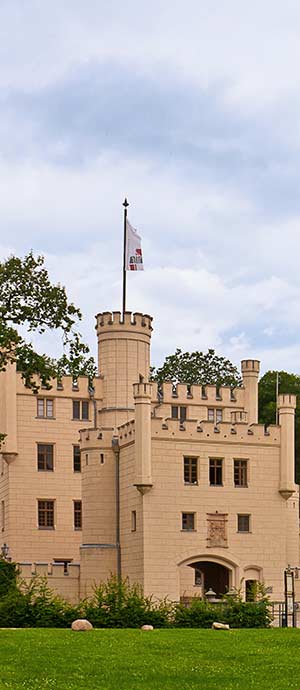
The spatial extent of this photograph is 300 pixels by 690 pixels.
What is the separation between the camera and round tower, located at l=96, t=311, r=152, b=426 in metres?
59.5

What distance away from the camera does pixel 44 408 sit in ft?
197

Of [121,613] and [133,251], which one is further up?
[133,251]

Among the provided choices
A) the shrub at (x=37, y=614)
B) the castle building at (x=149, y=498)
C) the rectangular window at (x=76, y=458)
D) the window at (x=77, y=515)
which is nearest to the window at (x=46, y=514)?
the castle building at (x=149, y=498)

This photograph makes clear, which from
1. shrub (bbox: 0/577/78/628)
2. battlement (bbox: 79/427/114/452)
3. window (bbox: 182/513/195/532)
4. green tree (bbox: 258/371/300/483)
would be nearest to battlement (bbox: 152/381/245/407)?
battlement (bbox: 79/427/114/452)

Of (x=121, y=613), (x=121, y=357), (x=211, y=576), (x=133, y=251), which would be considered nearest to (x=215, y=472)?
(x=211, y=576)

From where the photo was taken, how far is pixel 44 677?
21.6m

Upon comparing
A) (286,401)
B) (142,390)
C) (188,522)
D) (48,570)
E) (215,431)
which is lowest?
(48,570)

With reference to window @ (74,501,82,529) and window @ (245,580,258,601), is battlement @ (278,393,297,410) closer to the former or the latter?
window @ (245,580,258,601)

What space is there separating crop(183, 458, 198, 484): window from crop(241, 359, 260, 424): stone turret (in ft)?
37.3

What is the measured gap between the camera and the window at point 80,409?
61.0m

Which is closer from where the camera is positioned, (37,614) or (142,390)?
(37,614)

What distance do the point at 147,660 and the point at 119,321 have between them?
3624cm

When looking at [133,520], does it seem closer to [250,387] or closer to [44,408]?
[44,408]

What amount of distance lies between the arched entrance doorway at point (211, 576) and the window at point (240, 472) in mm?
3638
